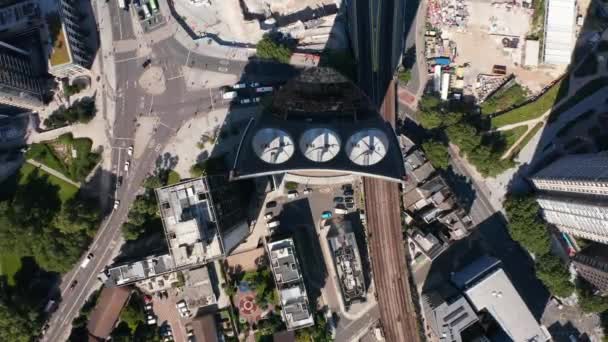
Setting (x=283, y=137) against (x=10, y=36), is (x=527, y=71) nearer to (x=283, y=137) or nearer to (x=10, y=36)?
(x=283, y=137)

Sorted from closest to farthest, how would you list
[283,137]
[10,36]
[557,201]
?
[283,137] < [557,201] < [10,36]

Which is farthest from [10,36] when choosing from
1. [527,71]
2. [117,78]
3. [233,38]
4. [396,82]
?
[527,71]

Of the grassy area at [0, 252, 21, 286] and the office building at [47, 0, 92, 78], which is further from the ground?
the office building at [47, 0, 92, 78]

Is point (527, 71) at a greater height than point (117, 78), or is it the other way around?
point (117, 78)

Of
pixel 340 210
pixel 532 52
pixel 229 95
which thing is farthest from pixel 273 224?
pixel 532 52

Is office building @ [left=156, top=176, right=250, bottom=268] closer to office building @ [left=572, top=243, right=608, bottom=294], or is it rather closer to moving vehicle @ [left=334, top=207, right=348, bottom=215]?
moving vehicle @ [left=334, top=207, right=348, bottom=215]

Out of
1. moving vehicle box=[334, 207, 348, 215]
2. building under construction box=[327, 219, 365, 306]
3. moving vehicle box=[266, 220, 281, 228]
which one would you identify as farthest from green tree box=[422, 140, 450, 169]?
moving vehicle box=[266, 220, 281, 228]
